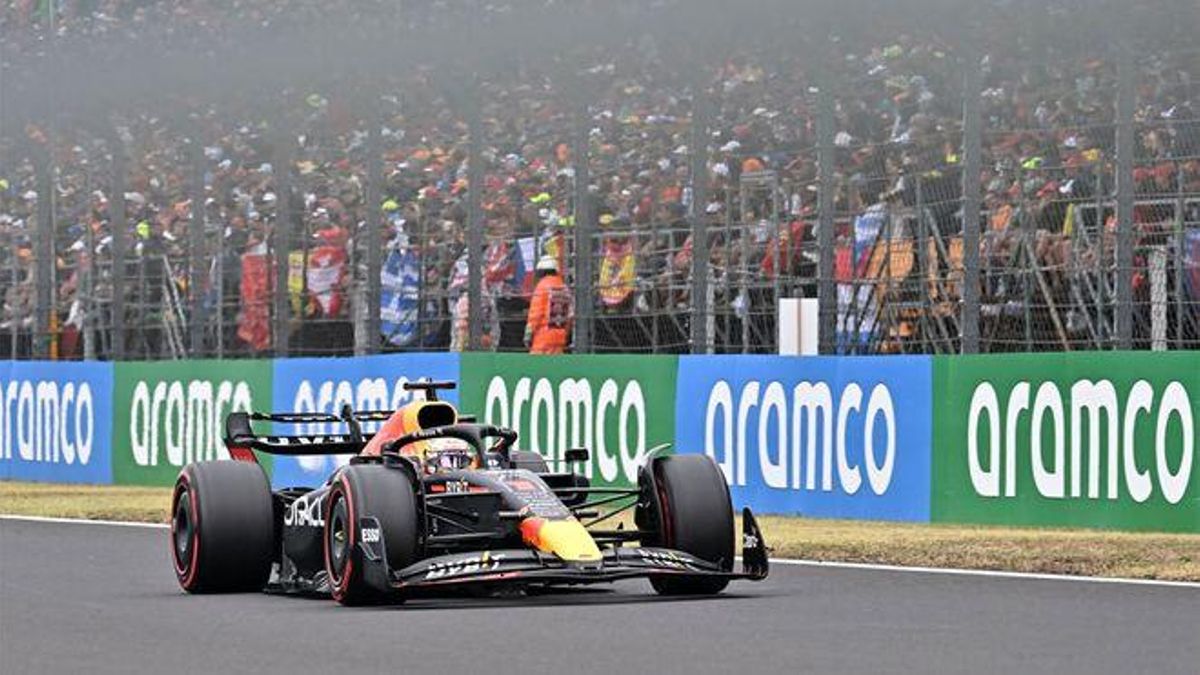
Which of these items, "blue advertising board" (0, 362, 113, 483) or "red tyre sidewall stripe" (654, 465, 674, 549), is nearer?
"red tyre sidewall stripe" (654, 465, 674, 549)

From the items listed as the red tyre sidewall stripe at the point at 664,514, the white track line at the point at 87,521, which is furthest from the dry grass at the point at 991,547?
the white track line at the point at 87,521

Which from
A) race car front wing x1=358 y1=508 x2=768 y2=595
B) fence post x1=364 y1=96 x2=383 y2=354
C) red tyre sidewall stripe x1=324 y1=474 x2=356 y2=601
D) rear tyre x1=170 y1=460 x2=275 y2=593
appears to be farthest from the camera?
fence post x1=364 y1=96 x2=383 y2=354

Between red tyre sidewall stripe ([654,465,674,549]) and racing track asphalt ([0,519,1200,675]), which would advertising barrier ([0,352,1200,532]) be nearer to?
racing track asphalt ([0,519,1200,675])

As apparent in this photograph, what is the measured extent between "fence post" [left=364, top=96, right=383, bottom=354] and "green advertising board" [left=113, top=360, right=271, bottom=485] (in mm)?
1424

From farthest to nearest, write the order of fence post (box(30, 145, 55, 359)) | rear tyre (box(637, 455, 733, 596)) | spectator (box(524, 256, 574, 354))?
fence post (box(30, 145, 55, 359))
spectator (box(524, 256, 574, 354))
rear tyre (box(637, 455, 733, 596))

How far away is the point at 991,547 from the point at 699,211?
16.2ft

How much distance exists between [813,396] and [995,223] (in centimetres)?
162

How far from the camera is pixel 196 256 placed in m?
24.3

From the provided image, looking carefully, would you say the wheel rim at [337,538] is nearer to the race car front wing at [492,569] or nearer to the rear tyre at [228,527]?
the race car front wing at [492,569]

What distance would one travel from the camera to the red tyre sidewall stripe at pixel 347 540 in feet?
37.2

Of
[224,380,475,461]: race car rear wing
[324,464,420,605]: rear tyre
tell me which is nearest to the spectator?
[224,380,475,461]: race car rear wing

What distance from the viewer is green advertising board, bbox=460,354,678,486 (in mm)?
19500

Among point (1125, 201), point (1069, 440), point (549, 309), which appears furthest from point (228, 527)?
point (549, 309)

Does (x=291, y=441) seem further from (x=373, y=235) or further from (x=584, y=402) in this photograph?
(x=373, y=235)
